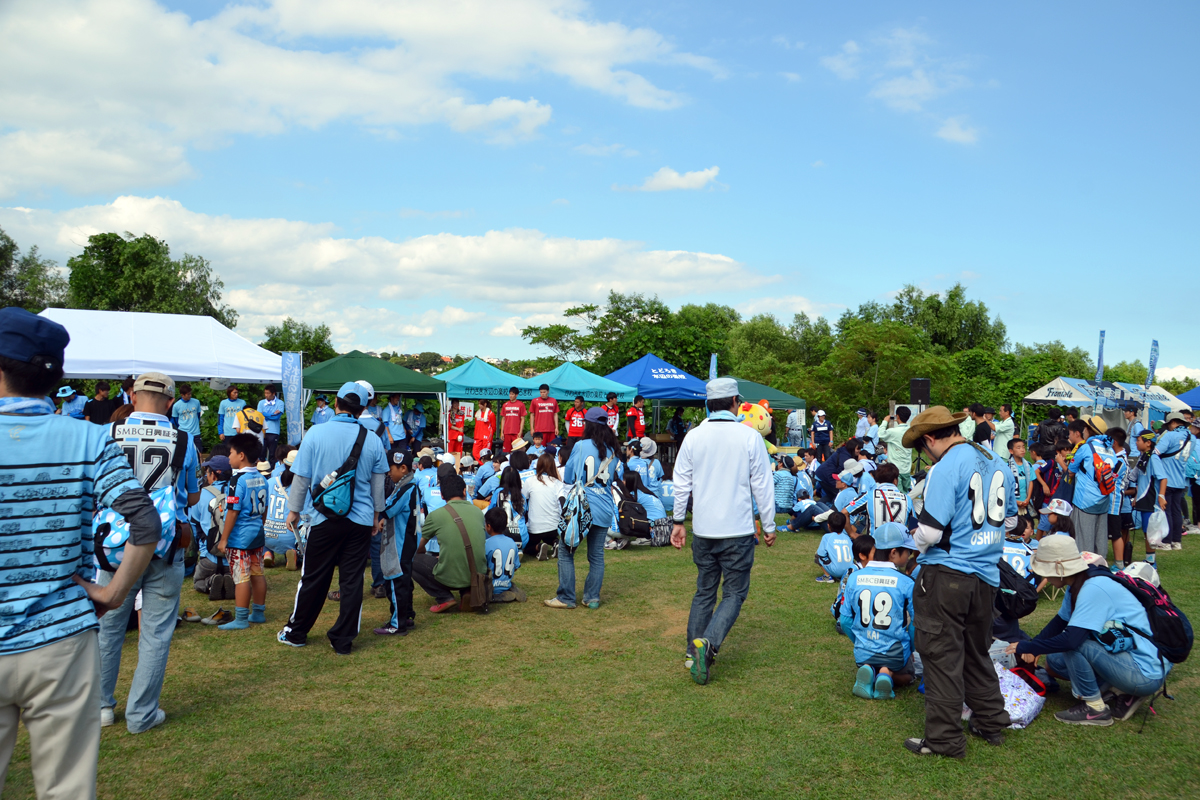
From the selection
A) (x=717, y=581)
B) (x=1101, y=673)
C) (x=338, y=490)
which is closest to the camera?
(x=1101, y=673)

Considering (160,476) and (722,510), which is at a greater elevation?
(160,476)

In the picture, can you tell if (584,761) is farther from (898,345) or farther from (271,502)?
(898,345)

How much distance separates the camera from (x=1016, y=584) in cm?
461

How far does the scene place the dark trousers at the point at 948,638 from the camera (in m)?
3.88

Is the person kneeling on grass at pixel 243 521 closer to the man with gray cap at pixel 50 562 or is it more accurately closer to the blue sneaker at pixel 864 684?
the man with gray cap at pixel 50 562

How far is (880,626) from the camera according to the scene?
477 centimetres

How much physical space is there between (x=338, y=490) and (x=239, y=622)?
1829 millimetres

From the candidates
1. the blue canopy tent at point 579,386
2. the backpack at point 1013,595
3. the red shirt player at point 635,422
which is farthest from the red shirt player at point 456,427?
the backpack at point 1013,595

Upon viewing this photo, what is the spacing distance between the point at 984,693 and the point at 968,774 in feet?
1.63

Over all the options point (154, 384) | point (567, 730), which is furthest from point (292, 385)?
point (567, 730)

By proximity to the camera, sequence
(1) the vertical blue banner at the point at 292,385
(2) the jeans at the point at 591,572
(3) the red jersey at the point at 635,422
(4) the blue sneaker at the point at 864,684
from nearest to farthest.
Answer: (4) the blue sneaker at the point at 864,684, (2) the jeans at the point at 591,572, (1) the vertical blue banner at the point at 292,385, (3) the red jersey at the point at 635,422

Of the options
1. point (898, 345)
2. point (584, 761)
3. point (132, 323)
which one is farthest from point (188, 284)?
point (584, 761)

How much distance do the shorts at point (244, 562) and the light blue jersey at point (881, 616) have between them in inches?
184

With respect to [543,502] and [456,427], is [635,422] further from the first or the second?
[543,502]
